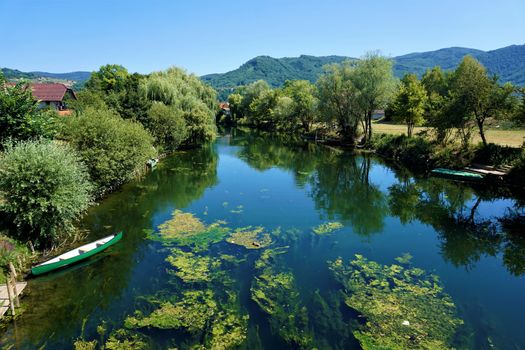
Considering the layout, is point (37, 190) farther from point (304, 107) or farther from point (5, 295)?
point (304, 107)

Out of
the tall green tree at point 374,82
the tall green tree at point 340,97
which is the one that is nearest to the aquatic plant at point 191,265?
the tall green tree at point 374,82

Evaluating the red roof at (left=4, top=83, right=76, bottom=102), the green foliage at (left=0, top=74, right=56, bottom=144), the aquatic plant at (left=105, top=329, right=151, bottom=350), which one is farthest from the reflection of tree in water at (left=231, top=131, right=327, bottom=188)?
the red roof at (left=4, top=83, right=76, bottom=102)

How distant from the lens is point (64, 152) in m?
19.3

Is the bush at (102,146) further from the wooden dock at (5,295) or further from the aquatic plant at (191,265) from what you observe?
the wooden dock at (5,295)

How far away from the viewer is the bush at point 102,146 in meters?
25.8

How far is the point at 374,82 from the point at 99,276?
4969 cm

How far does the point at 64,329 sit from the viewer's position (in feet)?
42.6

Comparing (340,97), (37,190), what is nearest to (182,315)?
(37,190)

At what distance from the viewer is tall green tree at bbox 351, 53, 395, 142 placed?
175 ft

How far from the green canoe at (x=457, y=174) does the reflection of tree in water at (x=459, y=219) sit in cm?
147

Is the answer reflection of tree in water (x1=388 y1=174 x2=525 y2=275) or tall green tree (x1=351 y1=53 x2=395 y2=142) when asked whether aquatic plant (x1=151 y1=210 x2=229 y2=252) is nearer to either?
reflection of tree in water (x1=388 y1=174 x2=525 y2=275)

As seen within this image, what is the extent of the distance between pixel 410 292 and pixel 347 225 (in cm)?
898

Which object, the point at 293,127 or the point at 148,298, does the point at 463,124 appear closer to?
the point at 148,298

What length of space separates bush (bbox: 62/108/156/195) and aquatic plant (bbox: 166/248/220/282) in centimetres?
1092
